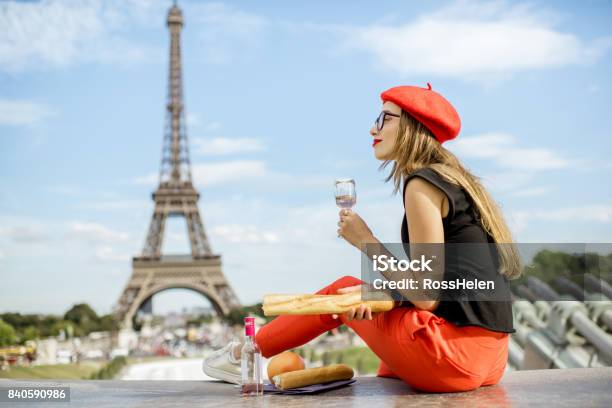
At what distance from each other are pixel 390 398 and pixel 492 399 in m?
0.37

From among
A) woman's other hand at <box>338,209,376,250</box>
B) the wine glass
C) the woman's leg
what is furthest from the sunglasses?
the woman's leg

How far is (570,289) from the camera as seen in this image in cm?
585

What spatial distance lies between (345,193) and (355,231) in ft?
0.52

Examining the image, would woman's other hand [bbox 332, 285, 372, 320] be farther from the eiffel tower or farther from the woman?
the eiffel tower

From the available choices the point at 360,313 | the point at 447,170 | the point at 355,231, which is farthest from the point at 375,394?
the point at 447,170

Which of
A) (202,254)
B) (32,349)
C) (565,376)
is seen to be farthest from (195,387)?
(202,254)

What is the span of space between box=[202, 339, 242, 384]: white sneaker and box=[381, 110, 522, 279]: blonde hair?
3.56 feet

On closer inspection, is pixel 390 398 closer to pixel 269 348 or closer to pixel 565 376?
pixel 269 348

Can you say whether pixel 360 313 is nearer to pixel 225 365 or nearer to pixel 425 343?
pixel 425 343

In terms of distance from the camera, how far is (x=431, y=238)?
2574 millimetres

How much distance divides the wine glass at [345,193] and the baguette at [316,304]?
319mm

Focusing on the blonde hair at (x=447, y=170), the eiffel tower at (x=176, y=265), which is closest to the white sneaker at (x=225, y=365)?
the blonde hair at (x=447, y=170)

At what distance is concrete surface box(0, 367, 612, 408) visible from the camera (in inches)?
107

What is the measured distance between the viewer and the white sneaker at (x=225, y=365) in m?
3.36
